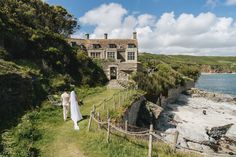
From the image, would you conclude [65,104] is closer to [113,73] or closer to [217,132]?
[217,132]

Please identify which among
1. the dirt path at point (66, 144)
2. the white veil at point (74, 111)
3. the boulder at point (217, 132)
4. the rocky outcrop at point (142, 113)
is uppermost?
the white veil at point (74, 111)

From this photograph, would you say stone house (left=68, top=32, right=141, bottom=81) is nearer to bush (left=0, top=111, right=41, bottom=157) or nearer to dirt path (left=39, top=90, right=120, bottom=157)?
dirt path (left=39, top=90, right=120, bottom=157)

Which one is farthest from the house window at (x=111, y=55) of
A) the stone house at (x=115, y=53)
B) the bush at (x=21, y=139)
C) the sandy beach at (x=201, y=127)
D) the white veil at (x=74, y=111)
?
the bush at (x=21, y=139)

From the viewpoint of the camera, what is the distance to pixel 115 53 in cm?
6175

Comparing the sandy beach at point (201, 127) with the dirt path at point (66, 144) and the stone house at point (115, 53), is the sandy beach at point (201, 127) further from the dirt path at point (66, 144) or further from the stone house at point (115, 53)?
the dirt path at point (66, 144)

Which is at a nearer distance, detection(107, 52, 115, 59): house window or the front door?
the front door

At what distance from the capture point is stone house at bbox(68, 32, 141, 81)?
5372 cm

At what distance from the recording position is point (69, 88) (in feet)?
125

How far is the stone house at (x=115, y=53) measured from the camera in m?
53.7

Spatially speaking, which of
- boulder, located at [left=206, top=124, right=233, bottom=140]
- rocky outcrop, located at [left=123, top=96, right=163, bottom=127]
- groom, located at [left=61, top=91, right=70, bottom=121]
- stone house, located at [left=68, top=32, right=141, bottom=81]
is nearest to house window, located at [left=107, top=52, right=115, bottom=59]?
stone house, located at [left=68, top=32, right=141, bottom=81]

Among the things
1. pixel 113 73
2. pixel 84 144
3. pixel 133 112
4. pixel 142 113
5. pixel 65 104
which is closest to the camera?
pixel 84 144

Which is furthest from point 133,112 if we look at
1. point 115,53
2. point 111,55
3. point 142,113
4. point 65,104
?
point 111,55

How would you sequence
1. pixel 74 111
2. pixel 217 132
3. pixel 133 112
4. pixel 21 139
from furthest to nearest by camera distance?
1. pixel 217 132
2. pixel 133 112
3. pixel 74 111
4. pixel 21 139

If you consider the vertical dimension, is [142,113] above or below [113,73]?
below
